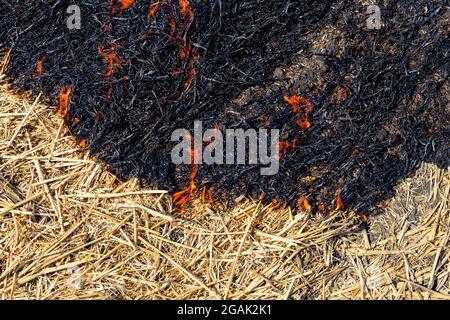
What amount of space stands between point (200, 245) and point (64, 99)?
0.94 metres

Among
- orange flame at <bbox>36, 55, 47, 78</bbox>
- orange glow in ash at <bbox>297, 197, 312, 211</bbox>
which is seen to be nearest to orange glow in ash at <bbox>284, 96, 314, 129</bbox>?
orange glow in ash at <bbox>297, 197, 312, 211</bbox>

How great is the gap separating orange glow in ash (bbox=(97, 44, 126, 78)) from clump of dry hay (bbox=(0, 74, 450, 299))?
1.41ft

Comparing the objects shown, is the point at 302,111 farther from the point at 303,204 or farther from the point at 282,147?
the point at 303,204

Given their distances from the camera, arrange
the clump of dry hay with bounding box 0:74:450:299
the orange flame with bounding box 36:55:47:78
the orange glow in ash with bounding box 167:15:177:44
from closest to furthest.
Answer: the clump of dry hay with bounding box 0:74:450:299, the orange glow in ash with bounding box 167:15:177:44, the orange flame with bounding box 36:55:47:78

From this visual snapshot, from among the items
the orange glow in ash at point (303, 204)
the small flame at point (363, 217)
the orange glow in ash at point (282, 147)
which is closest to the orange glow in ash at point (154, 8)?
the orange glow in ash at point (282, 147)

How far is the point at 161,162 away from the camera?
107 inches

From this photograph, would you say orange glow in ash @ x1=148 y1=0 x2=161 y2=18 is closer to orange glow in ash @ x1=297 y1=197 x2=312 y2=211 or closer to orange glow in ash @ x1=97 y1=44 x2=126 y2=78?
orange glow in ash @ x1=97 y1=44 x2=126 y2=78

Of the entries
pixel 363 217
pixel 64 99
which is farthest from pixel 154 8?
pixel 363 217

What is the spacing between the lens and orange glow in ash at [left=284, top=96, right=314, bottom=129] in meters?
2.71

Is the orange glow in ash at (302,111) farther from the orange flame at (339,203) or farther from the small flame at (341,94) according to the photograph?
the orange flame at (339,203)

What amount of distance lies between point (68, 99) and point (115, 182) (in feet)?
1.48

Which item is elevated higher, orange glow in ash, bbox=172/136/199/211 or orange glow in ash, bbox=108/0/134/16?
orange glow in ash, bbox=108/0/134/16

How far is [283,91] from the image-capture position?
2717 mm
